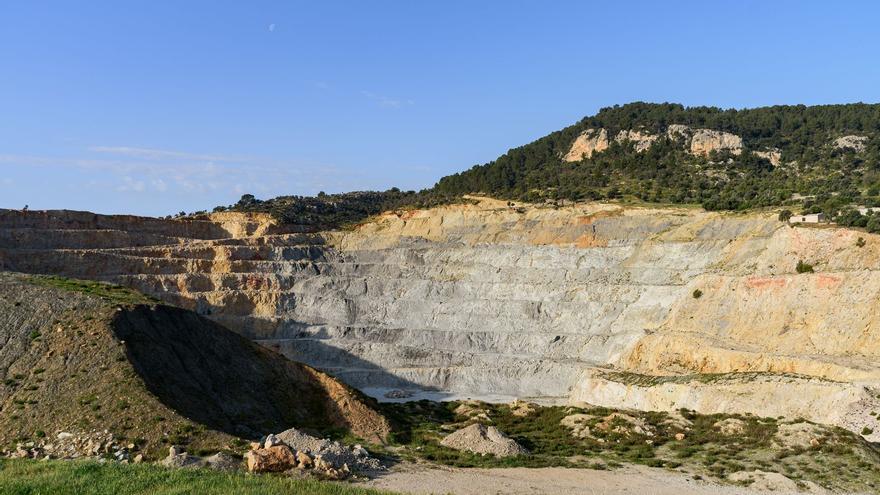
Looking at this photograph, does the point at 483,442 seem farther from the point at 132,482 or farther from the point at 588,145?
the point at 588,145

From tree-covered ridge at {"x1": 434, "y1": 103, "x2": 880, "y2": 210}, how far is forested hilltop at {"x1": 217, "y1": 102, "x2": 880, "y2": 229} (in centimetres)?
18

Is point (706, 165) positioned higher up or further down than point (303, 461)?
higher up

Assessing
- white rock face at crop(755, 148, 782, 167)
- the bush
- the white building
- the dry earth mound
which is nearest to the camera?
the dry earth mound

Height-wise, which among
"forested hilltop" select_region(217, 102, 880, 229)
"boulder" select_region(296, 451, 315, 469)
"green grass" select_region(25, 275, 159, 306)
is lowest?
"boulder" select_region(296, 451, 315, 469)

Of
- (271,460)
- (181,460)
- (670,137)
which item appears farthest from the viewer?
(670,137)

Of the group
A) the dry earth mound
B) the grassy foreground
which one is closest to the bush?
the dry earth mound

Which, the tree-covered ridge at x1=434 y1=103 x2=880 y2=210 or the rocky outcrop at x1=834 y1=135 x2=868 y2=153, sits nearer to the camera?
the tree-covered ridge at x1=434 y1=103 x2=880 y2=210

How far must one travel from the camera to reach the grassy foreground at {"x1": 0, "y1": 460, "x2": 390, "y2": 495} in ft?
53.6

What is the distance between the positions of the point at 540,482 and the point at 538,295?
3997 centimetres

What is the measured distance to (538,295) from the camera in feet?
214

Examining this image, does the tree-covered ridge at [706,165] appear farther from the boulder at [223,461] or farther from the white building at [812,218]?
the boulder at [223,461]

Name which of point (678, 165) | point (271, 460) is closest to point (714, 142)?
point (678, 165)

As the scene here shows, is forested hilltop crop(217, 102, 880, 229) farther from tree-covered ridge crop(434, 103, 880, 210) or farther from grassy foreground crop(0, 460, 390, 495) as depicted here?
grassy foreground crop(0, 460, 390, 495)

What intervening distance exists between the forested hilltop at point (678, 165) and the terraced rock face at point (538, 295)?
870 centimetres
